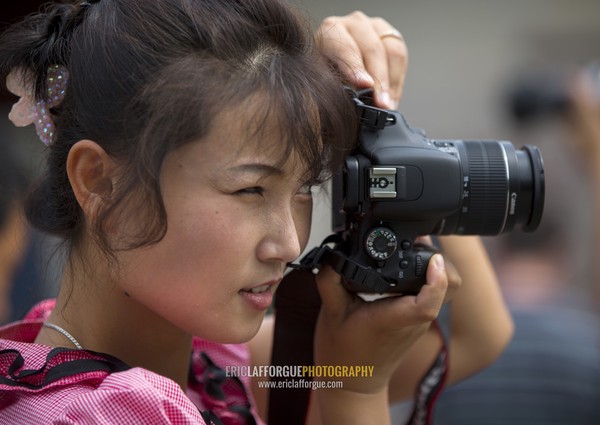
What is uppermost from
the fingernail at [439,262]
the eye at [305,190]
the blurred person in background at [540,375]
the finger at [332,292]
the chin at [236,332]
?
the eye at [305,190]

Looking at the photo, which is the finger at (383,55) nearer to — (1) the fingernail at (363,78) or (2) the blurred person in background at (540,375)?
(1) the fingernail at (363,78)

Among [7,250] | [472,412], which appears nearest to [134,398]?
[472,412]

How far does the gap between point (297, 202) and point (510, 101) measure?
1.64m

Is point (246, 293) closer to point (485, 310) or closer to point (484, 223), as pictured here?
point (484, 223)

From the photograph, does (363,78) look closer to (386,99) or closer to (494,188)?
(386,99)

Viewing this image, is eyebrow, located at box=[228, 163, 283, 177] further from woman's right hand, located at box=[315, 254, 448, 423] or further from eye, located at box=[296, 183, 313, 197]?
woman's right hand, located at box=[315, 254, 448, 423]

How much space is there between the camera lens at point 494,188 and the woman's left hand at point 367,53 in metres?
0.15

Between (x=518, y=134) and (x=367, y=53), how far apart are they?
1.30m

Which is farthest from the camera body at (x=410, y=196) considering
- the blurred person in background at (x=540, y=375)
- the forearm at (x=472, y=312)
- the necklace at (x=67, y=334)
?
the blurred person in background at (x=540, y=375)

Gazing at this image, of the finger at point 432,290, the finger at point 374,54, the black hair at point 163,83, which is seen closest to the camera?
the black hair at point 163,83

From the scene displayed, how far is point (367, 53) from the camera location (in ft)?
4.90

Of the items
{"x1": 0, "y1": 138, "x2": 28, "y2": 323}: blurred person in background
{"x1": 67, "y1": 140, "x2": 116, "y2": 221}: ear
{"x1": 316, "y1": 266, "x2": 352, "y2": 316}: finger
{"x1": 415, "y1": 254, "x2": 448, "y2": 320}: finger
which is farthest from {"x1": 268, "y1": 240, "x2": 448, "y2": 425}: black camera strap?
{"x1": 0, "y1": 138, "x2": 28, "y2": 323}: blurred person in background

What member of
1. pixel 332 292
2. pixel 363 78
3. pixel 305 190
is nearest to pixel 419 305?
pixel 332 292

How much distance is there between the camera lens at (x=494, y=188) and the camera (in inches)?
54.7
